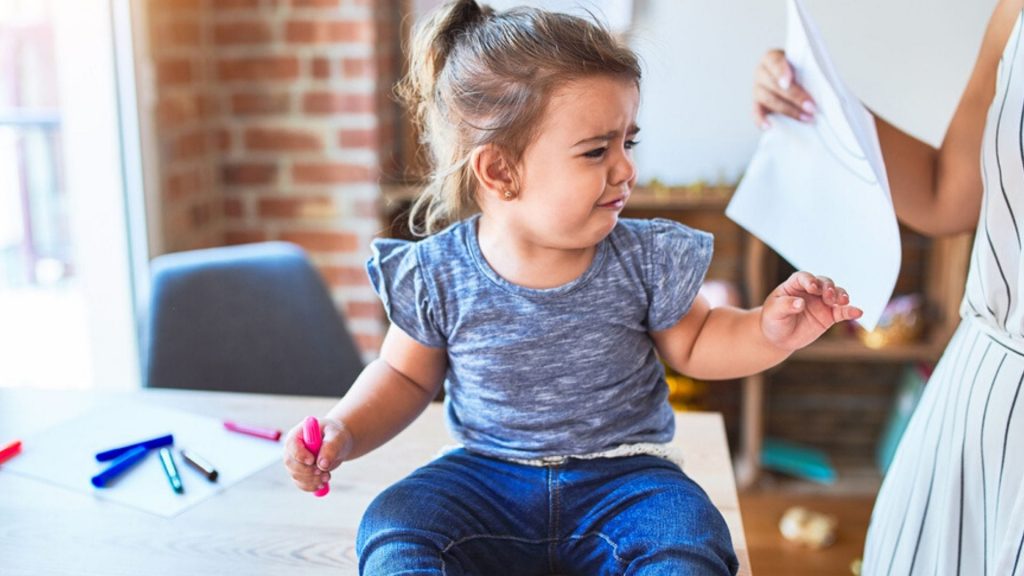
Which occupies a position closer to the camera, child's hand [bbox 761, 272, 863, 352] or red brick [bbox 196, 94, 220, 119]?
child's hand [bbox 761, 272, 863, 352]

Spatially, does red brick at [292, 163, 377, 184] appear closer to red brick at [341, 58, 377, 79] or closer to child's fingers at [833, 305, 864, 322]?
red brick at [341, 58, 377, 79]

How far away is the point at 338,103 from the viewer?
2.48 m

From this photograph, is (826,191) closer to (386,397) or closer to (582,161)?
(582,161)

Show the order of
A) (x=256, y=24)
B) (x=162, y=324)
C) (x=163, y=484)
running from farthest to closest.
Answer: (x=256, y=24) → (x=162, y=324) → (x=163, y=484)

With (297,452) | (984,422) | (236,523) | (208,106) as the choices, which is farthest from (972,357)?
(208,106)

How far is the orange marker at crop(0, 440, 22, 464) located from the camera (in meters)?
1.19

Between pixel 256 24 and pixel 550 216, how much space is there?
1.79 metres

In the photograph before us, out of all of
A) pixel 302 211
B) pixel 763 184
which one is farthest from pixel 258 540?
pixel 302 211

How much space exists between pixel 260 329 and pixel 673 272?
949 mm

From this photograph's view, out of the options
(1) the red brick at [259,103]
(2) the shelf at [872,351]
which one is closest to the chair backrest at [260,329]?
(1) the red brick at [259,103]

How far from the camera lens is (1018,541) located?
827 mm

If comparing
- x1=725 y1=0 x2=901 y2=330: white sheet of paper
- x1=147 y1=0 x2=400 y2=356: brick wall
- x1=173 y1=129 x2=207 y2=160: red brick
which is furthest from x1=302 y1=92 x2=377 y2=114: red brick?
x1=725 y1=0 x2=901 y2=330: white sheet of paper

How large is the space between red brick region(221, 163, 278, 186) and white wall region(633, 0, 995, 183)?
0.96m

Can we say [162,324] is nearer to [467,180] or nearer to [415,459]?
[415,459]
